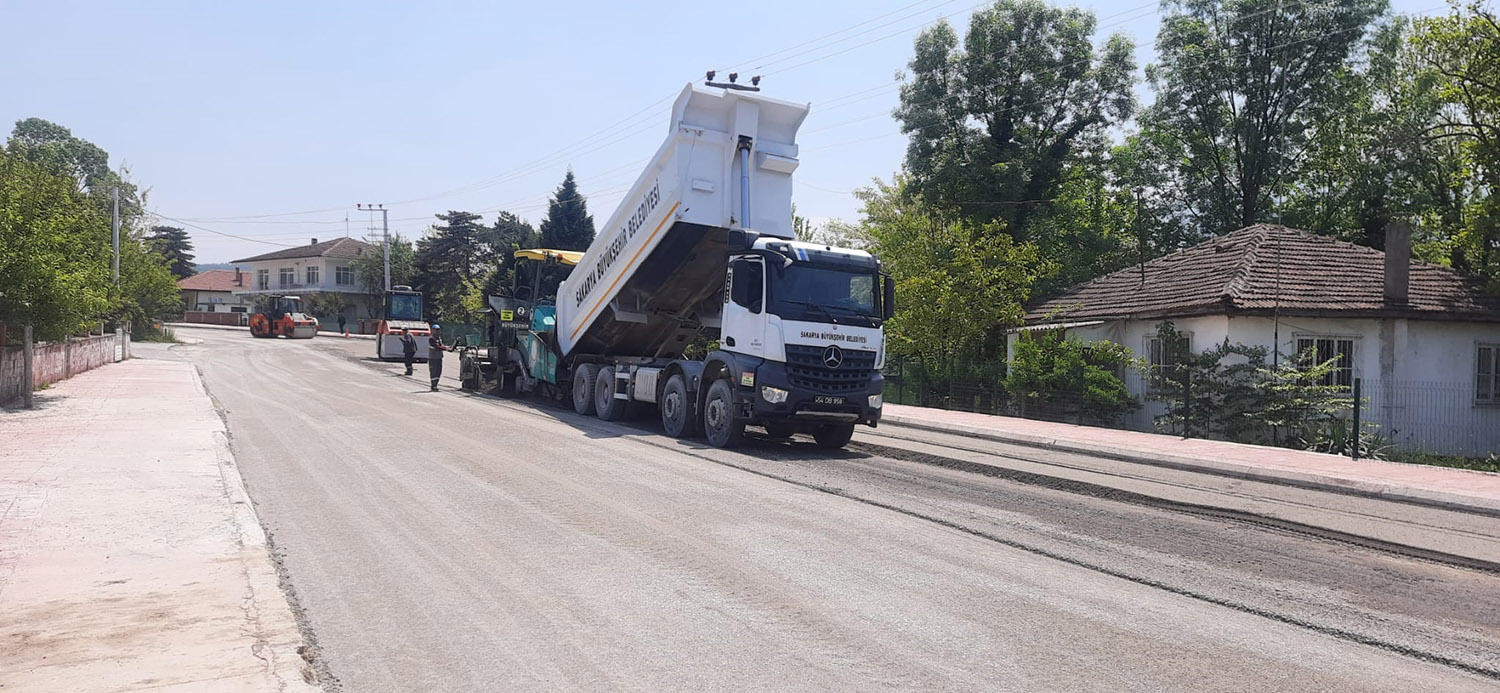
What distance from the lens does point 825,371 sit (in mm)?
14102

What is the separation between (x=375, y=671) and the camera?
512 centimetres

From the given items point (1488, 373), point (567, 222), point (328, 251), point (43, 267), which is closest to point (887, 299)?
point (1488, 373)

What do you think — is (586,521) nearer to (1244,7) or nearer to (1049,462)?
(1049,462)

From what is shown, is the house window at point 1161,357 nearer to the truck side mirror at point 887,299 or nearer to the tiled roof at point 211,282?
the truck side mirror at point 887,299

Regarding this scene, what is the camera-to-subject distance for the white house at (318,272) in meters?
87.6

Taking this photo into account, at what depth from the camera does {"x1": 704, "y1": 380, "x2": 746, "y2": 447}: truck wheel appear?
14445 mm

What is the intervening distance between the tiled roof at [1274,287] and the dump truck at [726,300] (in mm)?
10350

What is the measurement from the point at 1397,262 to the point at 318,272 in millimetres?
85840

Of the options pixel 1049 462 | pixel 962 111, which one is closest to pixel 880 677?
pixel 1049 462

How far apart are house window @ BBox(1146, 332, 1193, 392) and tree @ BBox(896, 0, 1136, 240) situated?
1313 cm

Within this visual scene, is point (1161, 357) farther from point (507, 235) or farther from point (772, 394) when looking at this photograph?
point (507, 235)

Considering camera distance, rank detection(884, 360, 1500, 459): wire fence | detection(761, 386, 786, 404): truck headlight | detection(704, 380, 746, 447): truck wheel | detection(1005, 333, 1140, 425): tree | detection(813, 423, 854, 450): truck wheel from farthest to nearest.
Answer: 1. detection(1005, 333, 1140, 425): tree
2. detection(884, 360, 1500, 459): wire fence
3. detection(813, 423, 854, 450): truck wheel
4. detection(704, 380, 746, 447): truck wheel
5. detection(761, 386, 786, 404): truck headlight

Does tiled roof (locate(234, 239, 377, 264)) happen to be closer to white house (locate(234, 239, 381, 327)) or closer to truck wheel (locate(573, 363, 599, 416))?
white house (locate(234, 239, 381, 327))

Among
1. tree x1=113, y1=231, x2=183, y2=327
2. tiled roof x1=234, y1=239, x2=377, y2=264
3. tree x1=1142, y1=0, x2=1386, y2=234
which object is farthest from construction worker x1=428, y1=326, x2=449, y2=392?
tiled roof x1=234, y1=239, x2=377, y2=264
